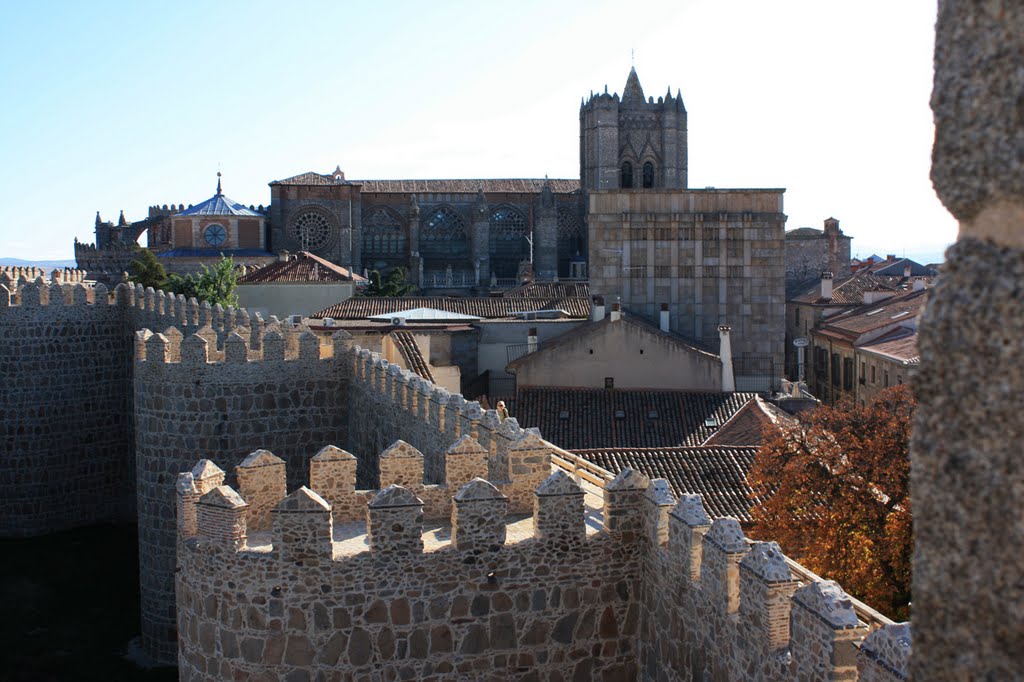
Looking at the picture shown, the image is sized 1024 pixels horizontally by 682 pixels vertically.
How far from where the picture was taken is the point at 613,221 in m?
29.4

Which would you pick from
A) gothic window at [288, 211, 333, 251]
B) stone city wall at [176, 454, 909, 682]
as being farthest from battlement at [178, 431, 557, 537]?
gothic window at [288, 211, 333, 251]

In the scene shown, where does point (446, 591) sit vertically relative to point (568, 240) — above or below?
below

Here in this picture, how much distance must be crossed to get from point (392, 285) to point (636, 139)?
24454mm

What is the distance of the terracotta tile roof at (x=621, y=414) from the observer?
20.8 metres

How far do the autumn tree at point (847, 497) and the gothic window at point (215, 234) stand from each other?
4834cm

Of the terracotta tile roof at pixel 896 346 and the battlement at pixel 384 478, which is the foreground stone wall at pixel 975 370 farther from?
the terracotta tile roof at pixel 896 346

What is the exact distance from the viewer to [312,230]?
6356 cm

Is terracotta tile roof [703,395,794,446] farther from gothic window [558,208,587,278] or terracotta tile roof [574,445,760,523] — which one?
gothic window [558,208,587,278]

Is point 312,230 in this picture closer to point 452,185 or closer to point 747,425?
point 452,185

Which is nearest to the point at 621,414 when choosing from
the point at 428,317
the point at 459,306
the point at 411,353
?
the point at 411,353

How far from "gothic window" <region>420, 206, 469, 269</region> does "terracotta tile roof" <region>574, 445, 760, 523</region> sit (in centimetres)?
5100

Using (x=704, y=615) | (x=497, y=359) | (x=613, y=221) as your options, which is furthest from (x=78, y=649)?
(x=613, y=221)

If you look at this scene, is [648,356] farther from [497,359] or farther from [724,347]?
[497,359]

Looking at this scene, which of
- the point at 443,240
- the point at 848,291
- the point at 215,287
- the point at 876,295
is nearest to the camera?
the point at 215,287
